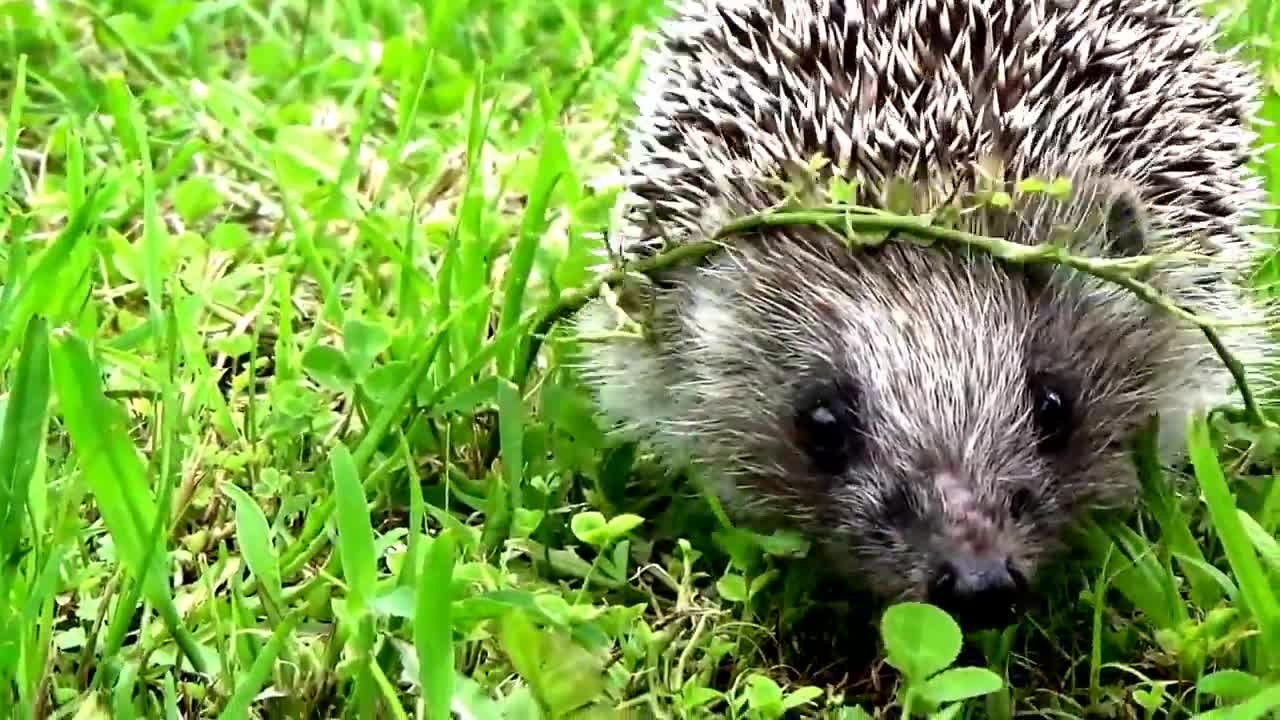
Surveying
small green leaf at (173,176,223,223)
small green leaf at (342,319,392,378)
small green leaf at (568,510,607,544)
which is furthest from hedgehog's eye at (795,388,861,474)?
small green leaf at (173,176,223,223)

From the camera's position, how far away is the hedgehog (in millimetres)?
2070

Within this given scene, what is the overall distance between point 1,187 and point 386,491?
3.20 feet

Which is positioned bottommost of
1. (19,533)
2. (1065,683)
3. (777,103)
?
(1065,683)

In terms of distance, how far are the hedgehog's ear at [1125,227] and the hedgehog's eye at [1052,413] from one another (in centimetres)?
25

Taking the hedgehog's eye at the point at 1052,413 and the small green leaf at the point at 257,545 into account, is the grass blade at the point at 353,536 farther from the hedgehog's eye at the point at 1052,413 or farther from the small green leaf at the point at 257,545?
the hedgehog's eye at the point at 1052,413

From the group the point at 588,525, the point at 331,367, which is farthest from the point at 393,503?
the point at 588,525

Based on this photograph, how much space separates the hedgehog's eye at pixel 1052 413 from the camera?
2152mm

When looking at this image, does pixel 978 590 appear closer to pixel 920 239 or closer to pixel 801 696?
pixel 801 696

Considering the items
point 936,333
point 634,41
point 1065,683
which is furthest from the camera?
point 634,41

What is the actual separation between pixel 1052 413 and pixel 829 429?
29 centimetres

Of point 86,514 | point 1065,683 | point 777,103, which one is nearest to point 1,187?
point 86,514

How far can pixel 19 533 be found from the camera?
174 centimetres

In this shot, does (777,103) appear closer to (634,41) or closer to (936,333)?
(936,333)

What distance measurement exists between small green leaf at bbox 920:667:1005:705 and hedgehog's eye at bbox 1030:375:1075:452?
49 cm
